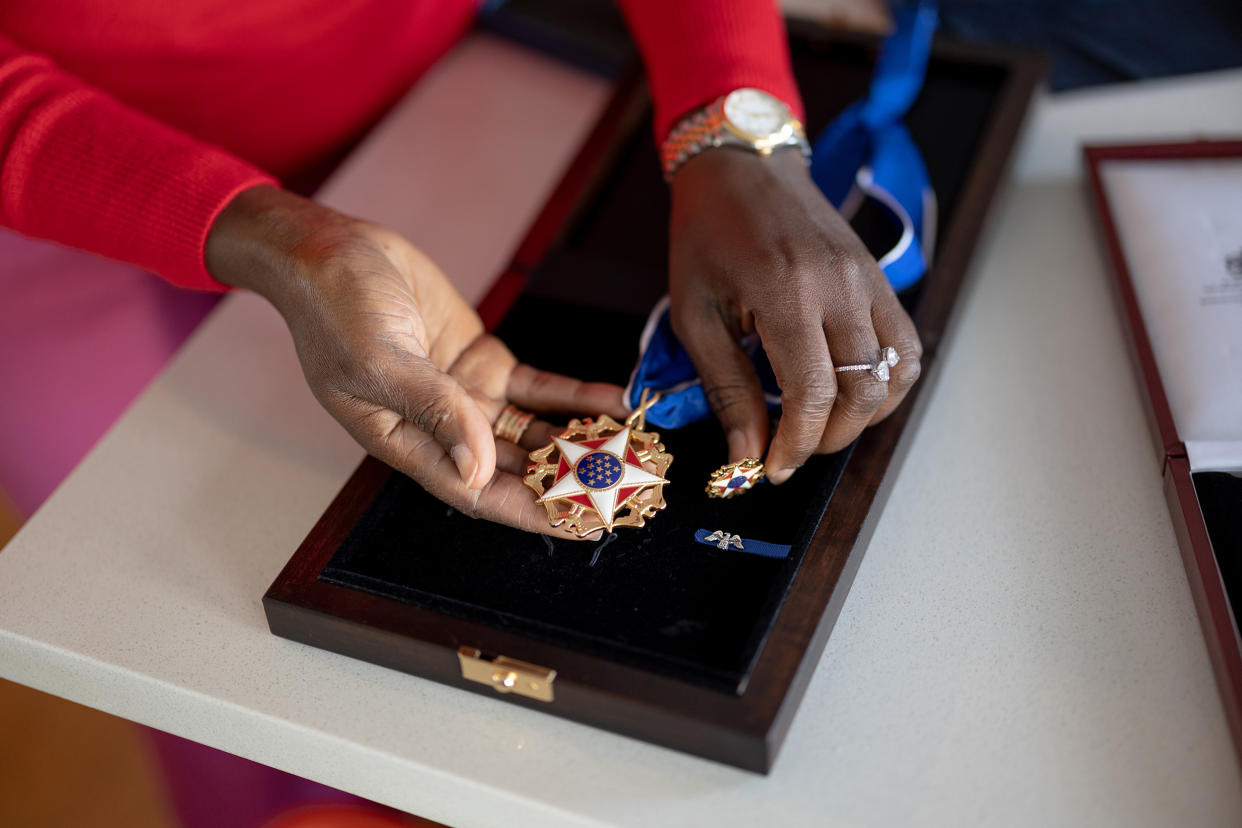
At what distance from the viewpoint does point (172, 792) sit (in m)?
1.36

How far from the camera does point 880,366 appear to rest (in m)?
0.84

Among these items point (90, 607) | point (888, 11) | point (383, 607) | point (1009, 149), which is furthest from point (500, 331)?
point (888, 11)

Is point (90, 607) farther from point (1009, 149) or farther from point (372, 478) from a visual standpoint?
point (1009, 149)

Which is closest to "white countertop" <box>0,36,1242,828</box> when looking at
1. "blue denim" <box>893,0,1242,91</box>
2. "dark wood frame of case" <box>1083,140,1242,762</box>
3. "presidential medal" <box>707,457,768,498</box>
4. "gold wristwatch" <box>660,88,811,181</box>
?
"dark wood frame of case" <box>1083,140,1242,762</box>

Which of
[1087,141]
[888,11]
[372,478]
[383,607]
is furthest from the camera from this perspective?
[888,11]

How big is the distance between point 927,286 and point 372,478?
0.57 m

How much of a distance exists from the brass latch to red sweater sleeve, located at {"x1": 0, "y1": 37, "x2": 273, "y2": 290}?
464 millimetres

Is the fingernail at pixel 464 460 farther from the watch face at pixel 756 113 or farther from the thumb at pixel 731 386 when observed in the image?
the watch face at pixel 756 113

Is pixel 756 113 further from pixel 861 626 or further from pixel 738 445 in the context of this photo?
pixel 861 626

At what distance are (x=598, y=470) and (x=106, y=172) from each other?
540 mm

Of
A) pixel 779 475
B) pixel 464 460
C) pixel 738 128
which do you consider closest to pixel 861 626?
pixel 779 475

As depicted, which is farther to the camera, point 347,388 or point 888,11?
point 888,11

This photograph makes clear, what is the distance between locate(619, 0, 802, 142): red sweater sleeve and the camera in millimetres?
1078

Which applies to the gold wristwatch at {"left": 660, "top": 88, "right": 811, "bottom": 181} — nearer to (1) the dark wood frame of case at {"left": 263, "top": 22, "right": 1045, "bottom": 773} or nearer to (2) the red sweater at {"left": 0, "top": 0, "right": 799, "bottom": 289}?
(2) the red sweater at {"left": 0, "top": 0, "right": 799, "bottom": 289}
